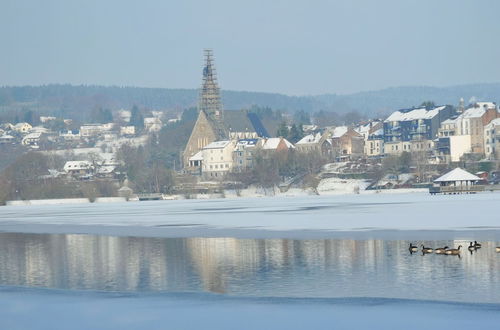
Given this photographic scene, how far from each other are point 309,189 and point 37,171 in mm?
43428

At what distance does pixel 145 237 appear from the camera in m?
46.2

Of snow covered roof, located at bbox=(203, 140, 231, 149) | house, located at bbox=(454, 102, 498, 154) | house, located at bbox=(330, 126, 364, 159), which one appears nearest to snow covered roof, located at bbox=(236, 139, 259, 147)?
snow covered roof, located at bbox=(203, 140, 231, 149)

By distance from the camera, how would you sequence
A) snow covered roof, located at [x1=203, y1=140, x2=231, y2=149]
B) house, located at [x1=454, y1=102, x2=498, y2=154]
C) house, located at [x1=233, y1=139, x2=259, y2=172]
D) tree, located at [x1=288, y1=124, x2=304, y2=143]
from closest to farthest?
1. house, located at [x1=454, y1=102, x2=498, y2=154]
2. house, located at [x1=233, y1=139, x2=259, y2=172]
3. snow covered roof, located at [x1=203, y1=140, x2=231, y2=149]
4. tree, located at [x1=288, y1=124, x2=304, y2=143]

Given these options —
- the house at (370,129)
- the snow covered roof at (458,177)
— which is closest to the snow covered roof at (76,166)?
the house at (370,129)

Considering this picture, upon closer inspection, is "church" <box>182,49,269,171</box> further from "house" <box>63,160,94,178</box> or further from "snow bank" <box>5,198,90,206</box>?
"snow bank" <box>5,198,90,206</box>

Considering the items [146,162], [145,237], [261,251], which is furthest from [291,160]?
[261,251]

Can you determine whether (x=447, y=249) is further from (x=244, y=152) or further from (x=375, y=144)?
(x=244, y=152)

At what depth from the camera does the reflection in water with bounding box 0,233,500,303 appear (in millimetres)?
26312

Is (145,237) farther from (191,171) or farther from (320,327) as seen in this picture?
(191,171)

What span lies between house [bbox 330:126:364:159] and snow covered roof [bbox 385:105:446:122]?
876 cm

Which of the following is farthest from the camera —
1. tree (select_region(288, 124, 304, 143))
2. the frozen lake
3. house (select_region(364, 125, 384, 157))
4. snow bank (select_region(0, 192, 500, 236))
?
tree (select_region(288, 124, 304, 143))

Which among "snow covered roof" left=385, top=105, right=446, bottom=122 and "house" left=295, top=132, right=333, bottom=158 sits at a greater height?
"snow covered roof" left=385, top=105, right=446, bottom=122

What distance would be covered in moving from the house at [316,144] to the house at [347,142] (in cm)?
98

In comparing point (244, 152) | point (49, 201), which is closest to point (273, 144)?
point (244, 152)
